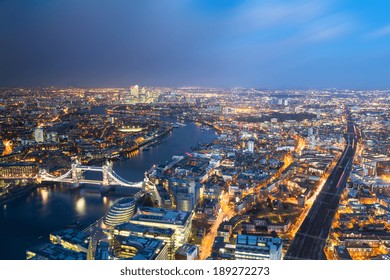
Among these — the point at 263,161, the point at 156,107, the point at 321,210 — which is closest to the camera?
the point at 321,210

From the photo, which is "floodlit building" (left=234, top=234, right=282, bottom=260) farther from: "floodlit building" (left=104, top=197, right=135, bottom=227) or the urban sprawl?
"floodlit building" (left=104, top=197, right=135, bottom=227)

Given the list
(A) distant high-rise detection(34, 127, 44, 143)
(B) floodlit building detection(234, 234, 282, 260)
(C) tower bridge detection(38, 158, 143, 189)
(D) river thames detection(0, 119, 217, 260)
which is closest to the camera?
(B) floodlit building detection(234, 234, 282, 260)

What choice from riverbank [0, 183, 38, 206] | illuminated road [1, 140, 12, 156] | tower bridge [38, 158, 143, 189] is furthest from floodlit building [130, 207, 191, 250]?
illuminated road [1, 140, 12, 156]

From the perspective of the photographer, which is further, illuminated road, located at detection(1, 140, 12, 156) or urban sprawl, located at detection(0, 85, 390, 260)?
illuminated road, located at detection(1, 140, 12, 156)

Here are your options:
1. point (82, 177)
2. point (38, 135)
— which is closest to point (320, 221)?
point (82, 177)

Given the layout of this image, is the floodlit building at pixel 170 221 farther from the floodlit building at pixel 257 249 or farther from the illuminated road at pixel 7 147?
the illuminated road at pixel 7 147

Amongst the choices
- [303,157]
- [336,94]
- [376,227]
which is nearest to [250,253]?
[376,227]

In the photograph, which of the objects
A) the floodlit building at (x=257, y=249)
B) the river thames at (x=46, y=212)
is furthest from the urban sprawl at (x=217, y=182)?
the river thames at (x=46, y=212)
